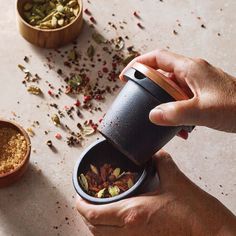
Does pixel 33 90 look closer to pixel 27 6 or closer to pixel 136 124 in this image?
pixel 27 6

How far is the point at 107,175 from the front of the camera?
1.59m

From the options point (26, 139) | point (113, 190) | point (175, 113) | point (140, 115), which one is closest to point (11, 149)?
point (26, 139)

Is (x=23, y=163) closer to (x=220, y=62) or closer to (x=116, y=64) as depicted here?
(x=116, y=64)

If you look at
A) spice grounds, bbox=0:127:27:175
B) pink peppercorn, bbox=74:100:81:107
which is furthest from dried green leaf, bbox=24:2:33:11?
spice grounds, bbox=0:127:27:175

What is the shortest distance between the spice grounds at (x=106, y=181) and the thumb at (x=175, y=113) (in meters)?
0.23

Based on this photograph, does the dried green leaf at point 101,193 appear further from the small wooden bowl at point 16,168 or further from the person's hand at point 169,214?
the small wooden bowl at point 16,168

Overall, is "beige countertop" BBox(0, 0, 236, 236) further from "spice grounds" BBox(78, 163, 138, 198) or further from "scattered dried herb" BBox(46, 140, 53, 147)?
"spice grounds" BBox(78, 163, 138, 198)

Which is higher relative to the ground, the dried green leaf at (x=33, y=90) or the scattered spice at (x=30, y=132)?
the dried green leaf at (x=33, y=90)

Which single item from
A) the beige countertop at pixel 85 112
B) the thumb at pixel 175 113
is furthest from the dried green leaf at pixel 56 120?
the thumb at pixel 175 113

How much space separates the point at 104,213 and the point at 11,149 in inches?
12.9

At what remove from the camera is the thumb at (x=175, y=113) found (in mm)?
1358

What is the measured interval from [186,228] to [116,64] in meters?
0.64

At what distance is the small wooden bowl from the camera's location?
162 centimetres

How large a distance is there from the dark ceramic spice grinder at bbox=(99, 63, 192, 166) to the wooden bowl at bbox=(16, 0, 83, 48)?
48 cm
